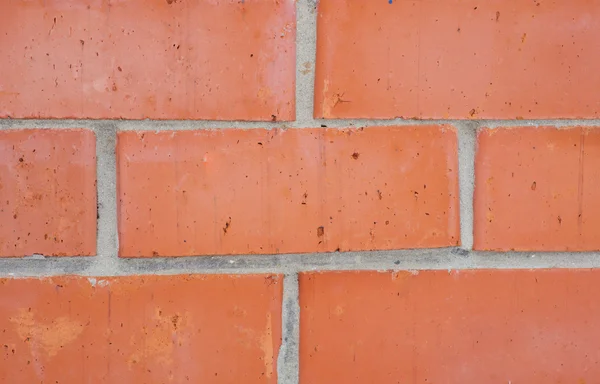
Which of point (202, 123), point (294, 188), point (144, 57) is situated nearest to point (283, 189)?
point (294, 188)

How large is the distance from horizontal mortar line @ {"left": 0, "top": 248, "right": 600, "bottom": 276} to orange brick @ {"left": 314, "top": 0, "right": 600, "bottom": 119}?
185mm

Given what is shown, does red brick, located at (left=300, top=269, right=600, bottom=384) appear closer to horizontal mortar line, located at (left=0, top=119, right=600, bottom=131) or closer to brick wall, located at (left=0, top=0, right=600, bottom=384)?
brick wall, located at (left=0, top=0, right=600, bottom=384)

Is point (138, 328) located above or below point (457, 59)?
below

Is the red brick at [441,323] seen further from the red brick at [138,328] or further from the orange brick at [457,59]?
the orange brick at [457,59]

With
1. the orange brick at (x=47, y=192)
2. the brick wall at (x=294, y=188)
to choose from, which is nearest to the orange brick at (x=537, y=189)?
the brick wall at (x=294, y=188)

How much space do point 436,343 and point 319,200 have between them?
254 millimetres

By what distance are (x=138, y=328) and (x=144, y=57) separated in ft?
1.16

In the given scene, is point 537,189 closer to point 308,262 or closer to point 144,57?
point 308,262

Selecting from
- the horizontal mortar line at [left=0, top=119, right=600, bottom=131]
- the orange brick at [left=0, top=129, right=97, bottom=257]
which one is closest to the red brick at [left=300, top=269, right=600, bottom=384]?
the horizontal mortar line at [left=0, top=119, right=600, bottom=131]

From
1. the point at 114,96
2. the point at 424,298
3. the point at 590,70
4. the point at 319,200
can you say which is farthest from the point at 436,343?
the point at 114,96

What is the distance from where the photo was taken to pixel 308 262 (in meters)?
0.71

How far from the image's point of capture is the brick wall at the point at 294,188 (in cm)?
67

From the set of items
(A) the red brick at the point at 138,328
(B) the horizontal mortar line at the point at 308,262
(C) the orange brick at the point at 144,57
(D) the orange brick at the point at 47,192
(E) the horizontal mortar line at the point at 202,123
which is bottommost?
(A) the red brick at the point at 138,328

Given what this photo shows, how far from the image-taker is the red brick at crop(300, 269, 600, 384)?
713 millimetres
